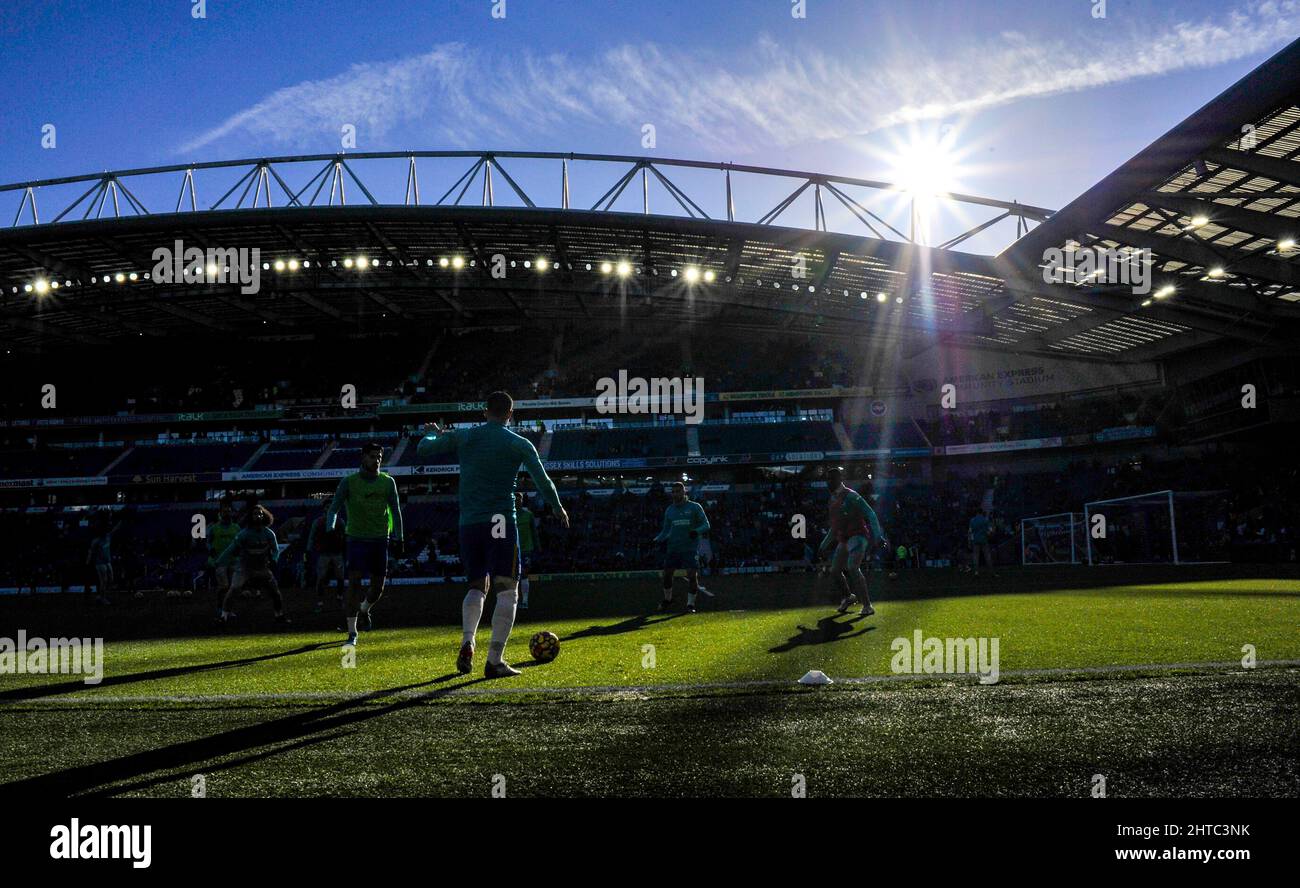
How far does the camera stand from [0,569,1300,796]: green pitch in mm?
2998

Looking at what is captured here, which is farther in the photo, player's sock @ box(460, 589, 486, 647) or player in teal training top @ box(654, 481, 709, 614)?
player in teal training top @ box(654, 481, 709, 614)

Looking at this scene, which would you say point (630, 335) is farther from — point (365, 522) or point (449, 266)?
point (365, 522)

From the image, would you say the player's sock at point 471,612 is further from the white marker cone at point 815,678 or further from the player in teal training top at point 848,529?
the player in teal training top at point 848,529

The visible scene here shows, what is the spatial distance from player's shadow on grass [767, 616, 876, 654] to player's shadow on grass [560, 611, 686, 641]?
2284 mm

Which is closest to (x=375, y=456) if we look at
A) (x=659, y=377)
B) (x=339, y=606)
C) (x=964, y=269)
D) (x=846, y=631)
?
(x=846, y=631)

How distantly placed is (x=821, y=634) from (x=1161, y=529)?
2705 centimetres

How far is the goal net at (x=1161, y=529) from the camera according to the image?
94.3ft

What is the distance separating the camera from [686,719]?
411cm

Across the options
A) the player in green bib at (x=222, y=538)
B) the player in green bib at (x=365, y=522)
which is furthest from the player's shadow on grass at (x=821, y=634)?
the player in green bib at (x=222, y=538)

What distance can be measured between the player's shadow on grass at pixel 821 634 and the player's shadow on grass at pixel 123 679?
5.17 meters

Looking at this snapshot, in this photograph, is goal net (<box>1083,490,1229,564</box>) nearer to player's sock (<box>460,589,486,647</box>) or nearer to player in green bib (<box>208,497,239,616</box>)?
player in green bib (<box>208,497,239,616</box>)

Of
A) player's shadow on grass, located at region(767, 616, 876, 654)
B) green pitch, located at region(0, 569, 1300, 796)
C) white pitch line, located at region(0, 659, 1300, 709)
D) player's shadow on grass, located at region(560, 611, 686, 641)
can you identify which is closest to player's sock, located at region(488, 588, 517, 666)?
green pitch, located at region(0, 569, 1300, 796)
